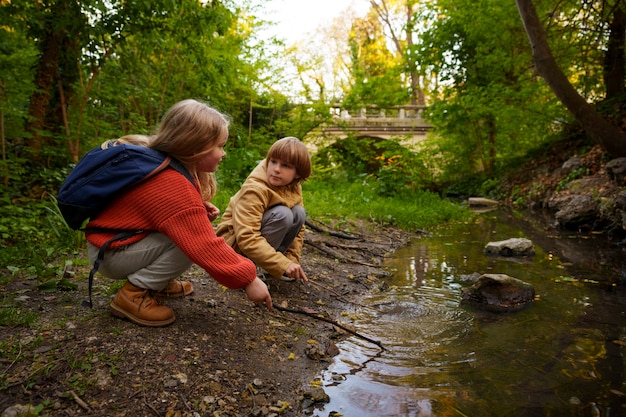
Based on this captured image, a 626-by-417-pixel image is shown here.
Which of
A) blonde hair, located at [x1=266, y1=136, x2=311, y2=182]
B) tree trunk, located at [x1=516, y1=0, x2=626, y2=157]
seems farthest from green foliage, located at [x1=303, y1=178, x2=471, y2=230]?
blonde hair, located at [x1=266, y1=136, x2=311, y2=182]

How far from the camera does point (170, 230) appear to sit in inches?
71.3

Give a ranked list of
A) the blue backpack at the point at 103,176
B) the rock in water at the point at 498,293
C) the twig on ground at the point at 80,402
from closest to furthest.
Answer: the twig on ground at the point at 80,402
the blue backpack at the point at 103,176
the rock in water at the point at 498,293

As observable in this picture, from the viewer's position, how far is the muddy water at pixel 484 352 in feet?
6.01

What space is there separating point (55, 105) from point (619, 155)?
29.6 feet

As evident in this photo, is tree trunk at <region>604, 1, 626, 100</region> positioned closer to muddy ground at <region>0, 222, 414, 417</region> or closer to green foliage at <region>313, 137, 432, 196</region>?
green foliage at <region>313, 137, 432, 196</region>

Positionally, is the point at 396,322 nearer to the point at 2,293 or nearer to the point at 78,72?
the point at 2,293

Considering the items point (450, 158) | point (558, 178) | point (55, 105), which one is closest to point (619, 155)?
point (558, 178)

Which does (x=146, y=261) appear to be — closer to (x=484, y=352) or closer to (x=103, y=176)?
(x=103, y=176)

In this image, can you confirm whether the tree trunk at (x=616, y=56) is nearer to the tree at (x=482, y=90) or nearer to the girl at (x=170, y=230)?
the tree at (x=482, y=90)

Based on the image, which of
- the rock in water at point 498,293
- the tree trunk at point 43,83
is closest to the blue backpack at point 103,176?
the rock in water at point 498,293

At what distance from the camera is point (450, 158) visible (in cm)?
1844

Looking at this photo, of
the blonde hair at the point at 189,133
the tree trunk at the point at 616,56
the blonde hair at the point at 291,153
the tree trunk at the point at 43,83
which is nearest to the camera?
the blonde hair at the point at 189,133

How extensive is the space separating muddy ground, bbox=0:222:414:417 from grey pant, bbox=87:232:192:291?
24 centimetres

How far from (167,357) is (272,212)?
110cm
